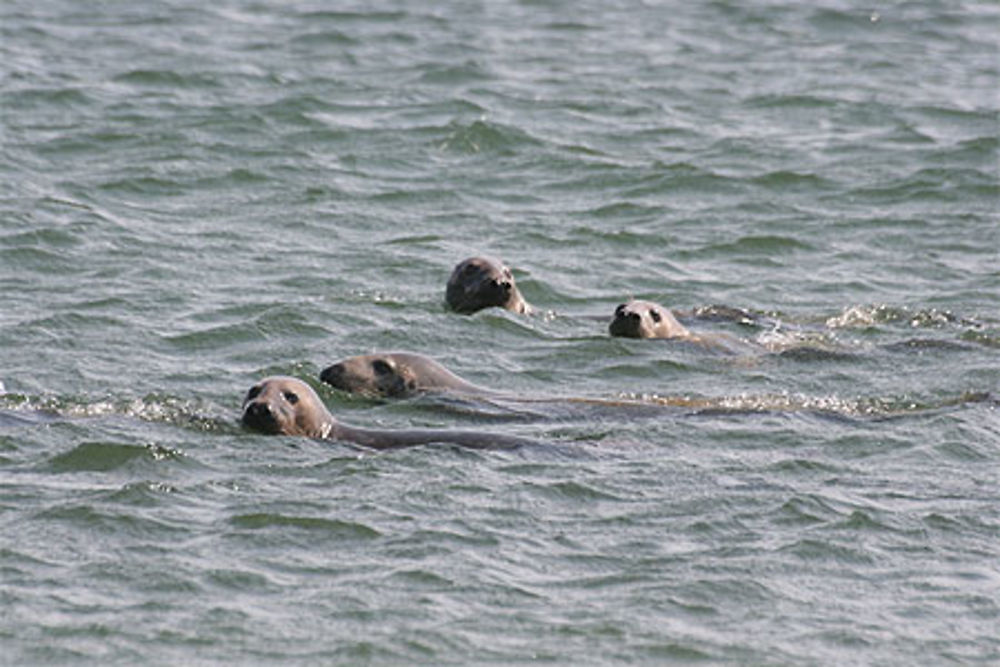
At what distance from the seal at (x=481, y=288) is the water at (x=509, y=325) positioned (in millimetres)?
219

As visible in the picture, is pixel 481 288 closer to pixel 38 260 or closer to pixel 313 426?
pixel 38 260

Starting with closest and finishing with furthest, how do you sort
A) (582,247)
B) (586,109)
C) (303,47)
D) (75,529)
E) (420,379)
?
(75,529)
(420,379)
(582,247)
(586,109)
(303,47)

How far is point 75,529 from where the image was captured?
10.3 metres

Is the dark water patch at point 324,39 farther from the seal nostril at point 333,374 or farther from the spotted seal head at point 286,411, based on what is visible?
the spotted seal head at point 286,411

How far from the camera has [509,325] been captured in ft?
52.9

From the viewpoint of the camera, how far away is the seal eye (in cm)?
1373

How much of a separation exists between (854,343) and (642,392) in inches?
89.3

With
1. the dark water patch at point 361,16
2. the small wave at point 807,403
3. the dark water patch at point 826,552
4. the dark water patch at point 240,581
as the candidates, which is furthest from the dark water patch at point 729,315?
the dark water patch at point 361,16

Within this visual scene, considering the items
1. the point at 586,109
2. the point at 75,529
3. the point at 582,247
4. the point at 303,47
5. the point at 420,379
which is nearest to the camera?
the point at 75,529

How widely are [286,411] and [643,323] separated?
4012 millimetres

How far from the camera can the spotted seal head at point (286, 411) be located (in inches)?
476

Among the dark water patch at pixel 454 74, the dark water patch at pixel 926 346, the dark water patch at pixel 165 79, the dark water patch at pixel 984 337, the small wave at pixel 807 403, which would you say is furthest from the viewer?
the dark water patch at pixel 454 74

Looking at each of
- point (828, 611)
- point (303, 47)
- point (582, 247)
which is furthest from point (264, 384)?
point (303, 47)

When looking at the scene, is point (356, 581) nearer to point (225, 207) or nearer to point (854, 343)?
point (854, 343)
